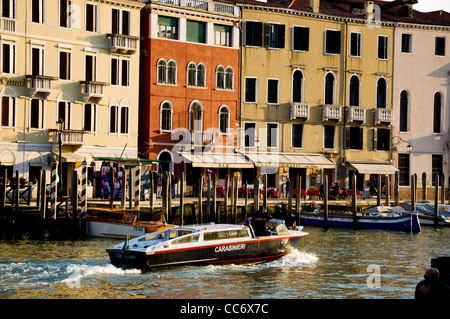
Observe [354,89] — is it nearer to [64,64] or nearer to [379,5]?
[379,5]

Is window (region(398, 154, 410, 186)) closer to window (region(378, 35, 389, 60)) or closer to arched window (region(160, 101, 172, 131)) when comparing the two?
window (region(378, 35, 389, 60))

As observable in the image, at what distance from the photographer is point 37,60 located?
3256 cm

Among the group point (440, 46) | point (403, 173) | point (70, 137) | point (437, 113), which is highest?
point (440, 46)

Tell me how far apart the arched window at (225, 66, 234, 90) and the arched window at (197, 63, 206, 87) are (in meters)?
1.26

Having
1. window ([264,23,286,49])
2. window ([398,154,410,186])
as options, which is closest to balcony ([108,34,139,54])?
window ([264,23,286,49])

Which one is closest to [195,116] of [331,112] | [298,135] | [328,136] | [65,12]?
[298,135]

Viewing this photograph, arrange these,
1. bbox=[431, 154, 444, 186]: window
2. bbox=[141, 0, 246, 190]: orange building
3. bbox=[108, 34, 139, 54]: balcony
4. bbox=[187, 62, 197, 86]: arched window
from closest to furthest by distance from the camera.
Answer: bbox=[108, 34, 139, 54]: balcony
bbox=[141, 0, 246, 190]: orange building
bbox=[187, 62, 197, 86]: arched window
bbox=[431, 154, 444, 186]: window

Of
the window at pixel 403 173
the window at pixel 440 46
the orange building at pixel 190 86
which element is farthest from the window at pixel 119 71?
the window at pixel 440 46

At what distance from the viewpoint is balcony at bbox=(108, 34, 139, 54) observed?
1353 inches

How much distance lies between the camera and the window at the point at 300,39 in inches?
1578

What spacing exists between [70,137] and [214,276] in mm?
15880

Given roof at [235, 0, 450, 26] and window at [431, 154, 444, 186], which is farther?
window at [431, 154, 444, 186]

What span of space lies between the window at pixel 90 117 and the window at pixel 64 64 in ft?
5.12

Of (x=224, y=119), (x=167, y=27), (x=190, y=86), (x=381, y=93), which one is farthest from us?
(x=381, y=93)
